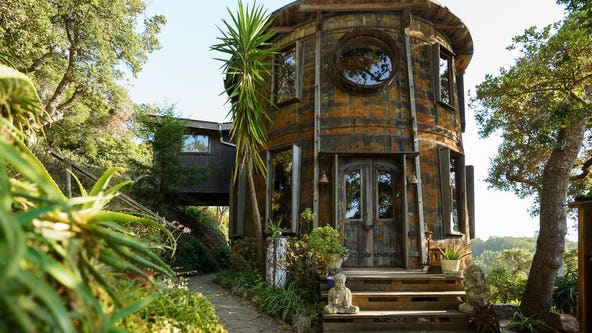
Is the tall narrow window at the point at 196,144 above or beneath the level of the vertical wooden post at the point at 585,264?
above

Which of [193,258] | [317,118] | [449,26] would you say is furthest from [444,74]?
[193,258]

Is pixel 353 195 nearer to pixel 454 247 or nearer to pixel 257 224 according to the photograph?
pixel 257 224

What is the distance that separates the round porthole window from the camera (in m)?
8.30

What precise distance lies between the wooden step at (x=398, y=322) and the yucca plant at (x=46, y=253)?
4.17 meters

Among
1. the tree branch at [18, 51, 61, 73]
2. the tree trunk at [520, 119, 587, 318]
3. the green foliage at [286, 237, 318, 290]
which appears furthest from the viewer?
the tree branch at [18, 51, 61, 73]

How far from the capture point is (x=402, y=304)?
5.74 meters

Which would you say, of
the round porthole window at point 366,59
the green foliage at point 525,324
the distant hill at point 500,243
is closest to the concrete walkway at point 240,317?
the green foliage at point 525,324

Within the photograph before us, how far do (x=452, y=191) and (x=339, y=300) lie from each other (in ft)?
15.0

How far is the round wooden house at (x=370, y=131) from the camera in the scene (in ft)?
25.1

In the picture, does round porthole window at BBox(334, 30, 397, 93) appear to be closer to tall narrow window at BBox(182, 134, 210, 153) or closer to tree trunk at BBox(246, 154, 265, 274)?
tree trunk at BBox(246, 154, 265, 274)

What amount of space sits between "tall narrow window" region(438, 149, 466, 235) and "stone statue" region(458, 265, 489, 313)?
231 centimetres

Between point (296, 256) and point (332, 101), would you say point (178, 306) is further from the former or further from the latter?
point (332, 101)

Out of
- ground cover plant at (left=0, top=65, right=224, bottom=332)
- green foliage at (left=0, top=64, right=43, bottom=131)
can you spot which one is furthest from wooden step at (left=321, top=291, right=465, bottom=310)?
green foliage at (left=0, top=64, right=43, bottom=131)

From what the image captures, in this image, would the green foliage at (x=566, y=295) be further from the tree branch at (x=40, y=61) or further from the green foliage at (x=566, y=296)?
the tree branch at (x=40, y=61)
